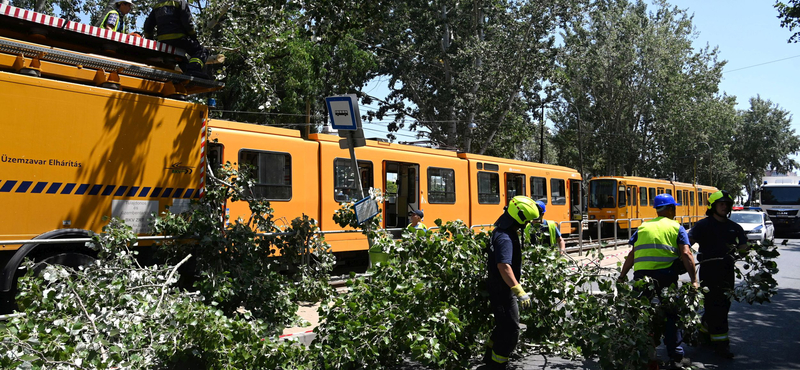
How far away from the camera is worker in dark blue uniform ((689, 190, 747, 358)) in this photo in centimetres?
621

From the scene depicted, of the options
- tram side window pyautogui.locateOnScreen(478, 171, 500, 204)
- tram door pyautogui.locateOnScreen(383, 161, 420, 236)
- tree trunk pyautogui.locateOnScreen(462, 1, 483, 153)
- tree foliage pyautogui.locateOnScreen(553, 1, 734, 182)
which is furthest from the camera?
tree foliage pyautogui.locateOnScreen(553, 1, 734, 182)

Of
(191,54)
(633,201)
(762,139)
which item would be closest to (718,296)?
(191,54)

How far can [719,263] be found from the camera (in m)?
6.29

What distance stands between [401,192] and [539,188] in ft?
22.3

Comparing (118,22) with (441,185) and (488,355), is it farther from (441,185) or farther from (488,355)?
(441,185)

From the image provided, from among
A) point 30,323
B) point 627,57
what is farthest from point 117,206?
point 627,57

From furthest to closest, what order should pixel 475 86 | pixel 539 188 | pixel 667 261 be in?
pixel 475 86 < pixel 539 188 < pixel 667 261

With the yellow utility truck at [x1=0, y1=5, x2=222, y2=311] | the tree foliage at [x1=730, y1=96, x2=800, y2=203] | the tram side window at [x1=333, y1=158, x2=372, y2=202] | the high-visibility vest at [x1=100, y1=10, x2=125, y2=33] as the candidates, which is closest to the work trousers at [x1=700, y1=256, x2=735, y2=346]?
the yellow utility truck at [x1=0, y1=5, x2=222, y2=311]

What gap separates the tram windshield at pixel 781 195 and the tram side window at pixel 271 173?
27.2m

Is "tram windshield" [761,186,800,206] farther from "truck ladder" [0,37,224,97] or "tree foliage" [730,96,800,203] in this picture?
"tree foliage" [730,96,800,203]

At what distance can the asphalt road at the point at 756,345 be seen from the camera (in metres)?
5.92

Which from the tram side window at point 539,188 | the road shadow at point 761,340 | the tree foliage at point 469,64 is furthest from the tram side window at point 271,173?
the tree foliage at point 469,64

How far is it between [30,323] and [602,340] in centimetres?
427

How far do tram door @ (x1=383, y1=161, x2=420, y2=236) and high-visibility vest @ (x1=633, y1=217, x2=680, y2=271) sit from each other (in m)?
8.81
